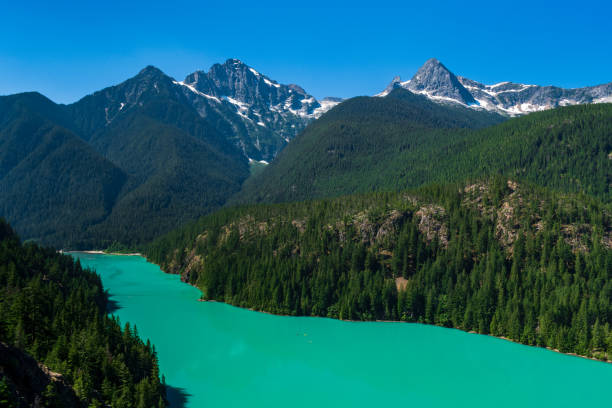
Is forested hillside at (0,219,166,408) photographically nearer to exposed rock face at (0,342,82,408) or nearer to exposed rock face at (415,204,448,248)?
exposed rock face at (0,342,82,408)

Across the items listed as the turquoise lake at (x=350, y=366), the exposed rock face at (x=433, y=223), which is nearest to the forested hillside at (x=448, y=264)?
the exposed rock face at (x=433, y=223)

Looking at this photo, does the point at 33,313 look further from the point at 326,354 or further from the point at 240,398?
→ the point at 326,354

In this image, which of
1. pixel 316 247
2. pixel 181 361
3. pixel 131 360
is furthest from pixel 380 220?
pixel 131 360

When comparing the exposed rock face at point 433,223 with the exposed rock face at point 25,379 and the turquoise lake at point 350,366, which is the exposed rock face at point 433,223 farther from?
the exposed rock face at point 25,379

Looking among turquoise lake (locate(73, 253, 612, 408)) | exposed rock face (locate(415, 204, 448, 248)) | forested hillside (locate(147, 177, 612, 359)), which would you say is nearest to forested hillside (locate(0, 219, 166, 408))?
turquoise lake (locate(73, 253, 612, 408))

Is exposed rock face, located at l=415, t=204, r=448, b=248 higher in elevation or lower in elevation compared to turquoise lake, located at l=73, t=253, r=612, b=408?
higher

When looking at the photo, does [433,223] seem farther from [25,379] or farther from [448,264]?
[25,379]

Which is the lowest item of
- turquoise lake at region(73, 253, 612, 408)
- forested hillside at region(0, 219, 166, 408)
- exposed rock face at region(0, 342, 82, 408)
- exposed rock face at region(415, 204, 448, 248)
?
turquoise lake at region(73, 253, 612, 408)
